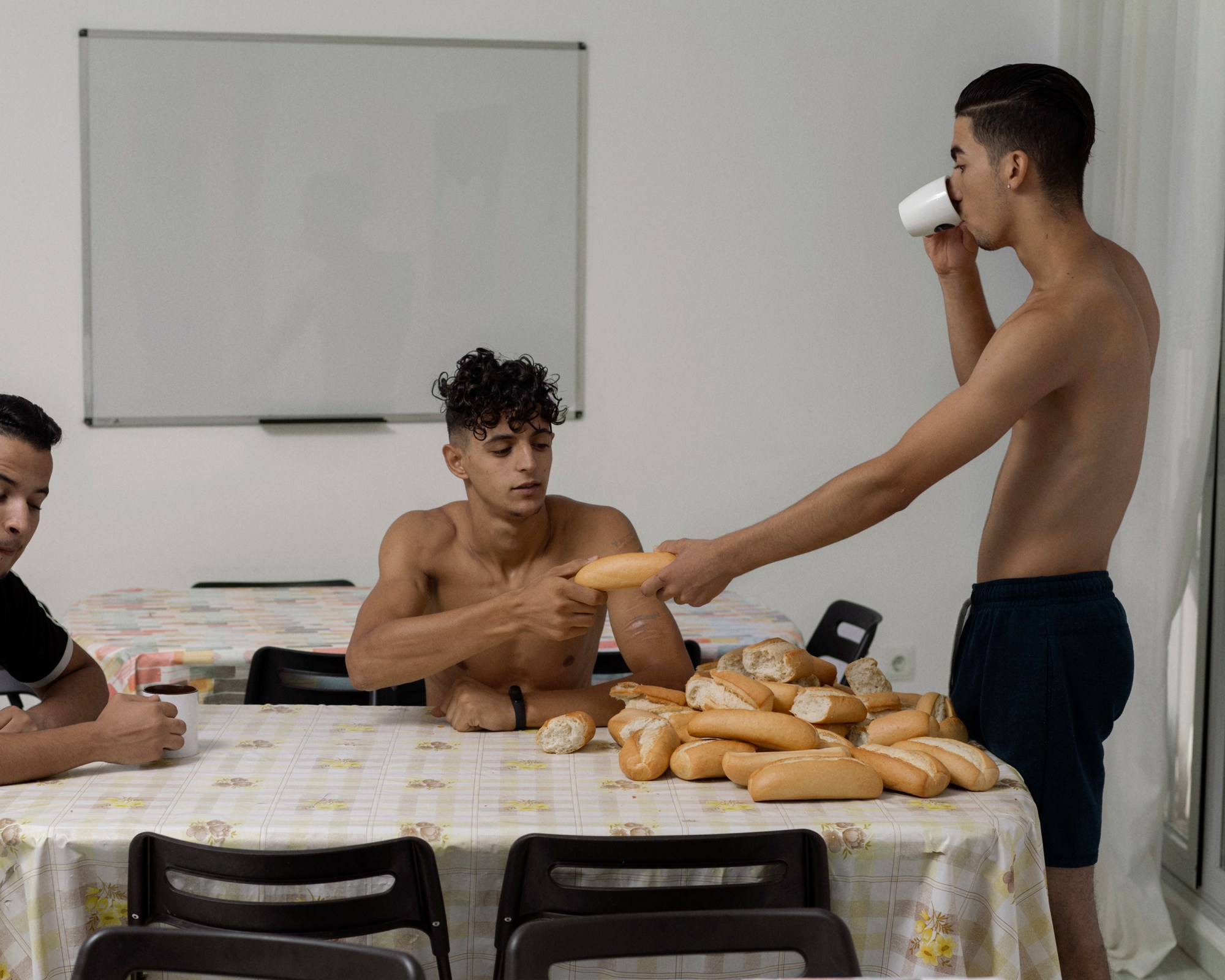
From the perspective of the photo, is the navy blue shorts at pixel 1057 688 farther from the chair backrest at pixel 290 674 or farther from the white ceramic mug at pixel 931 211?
the chair backrest at pixel 290 674

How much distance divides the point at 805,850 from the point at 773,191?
335 centimetres

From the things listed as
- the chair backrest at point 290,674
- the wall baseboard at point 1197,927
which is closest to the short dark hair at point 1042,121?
the chair backrest at point 290,674

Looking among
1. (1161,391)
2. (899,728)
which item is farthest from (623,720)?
(1161,391)

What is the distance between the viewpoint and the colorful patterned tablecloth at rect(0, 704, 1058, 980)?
1.41 m

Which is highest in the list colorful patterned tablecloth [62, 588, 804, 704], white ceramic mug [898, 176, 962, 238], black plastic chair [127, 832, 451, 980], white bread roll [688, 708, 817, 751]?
white ceramic mug [898, 176, 962, 238]

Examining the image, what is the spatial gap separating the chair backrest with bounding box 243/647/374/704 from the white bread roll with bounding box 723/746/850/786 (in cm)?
108

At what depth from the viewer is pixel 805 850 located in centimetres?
139

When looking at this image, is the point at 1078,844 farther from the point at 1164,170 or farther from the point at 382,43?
the point at 382,43

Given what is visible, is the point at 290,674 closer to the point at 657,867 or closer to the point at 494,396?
the point at 494,396

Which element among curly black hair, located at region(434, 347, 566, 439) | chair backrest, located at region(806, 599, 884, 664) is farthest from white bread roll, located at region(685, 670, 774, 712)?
chair backrest, located at region(806, 599, 884, 664)

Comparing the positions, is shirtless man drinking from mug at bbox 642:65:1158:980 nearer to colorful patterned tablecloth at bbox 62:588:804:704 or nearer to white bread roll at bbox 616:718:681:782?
white bread roll at bbox 616:718:681:782

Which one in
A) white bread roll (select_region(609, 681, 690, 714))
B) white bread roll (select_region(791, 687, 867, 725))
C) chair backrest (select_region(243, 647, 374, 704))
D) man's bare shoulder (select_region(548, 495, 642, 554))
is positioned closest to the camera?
white bread roll (select_region(791, 687, 867, 725))

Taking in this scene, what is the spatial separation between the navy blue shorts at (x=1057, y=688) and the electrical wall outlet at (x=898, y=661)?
267 centimetres

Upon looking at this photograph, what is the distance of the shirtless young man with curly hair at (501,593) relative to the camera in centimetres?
193
